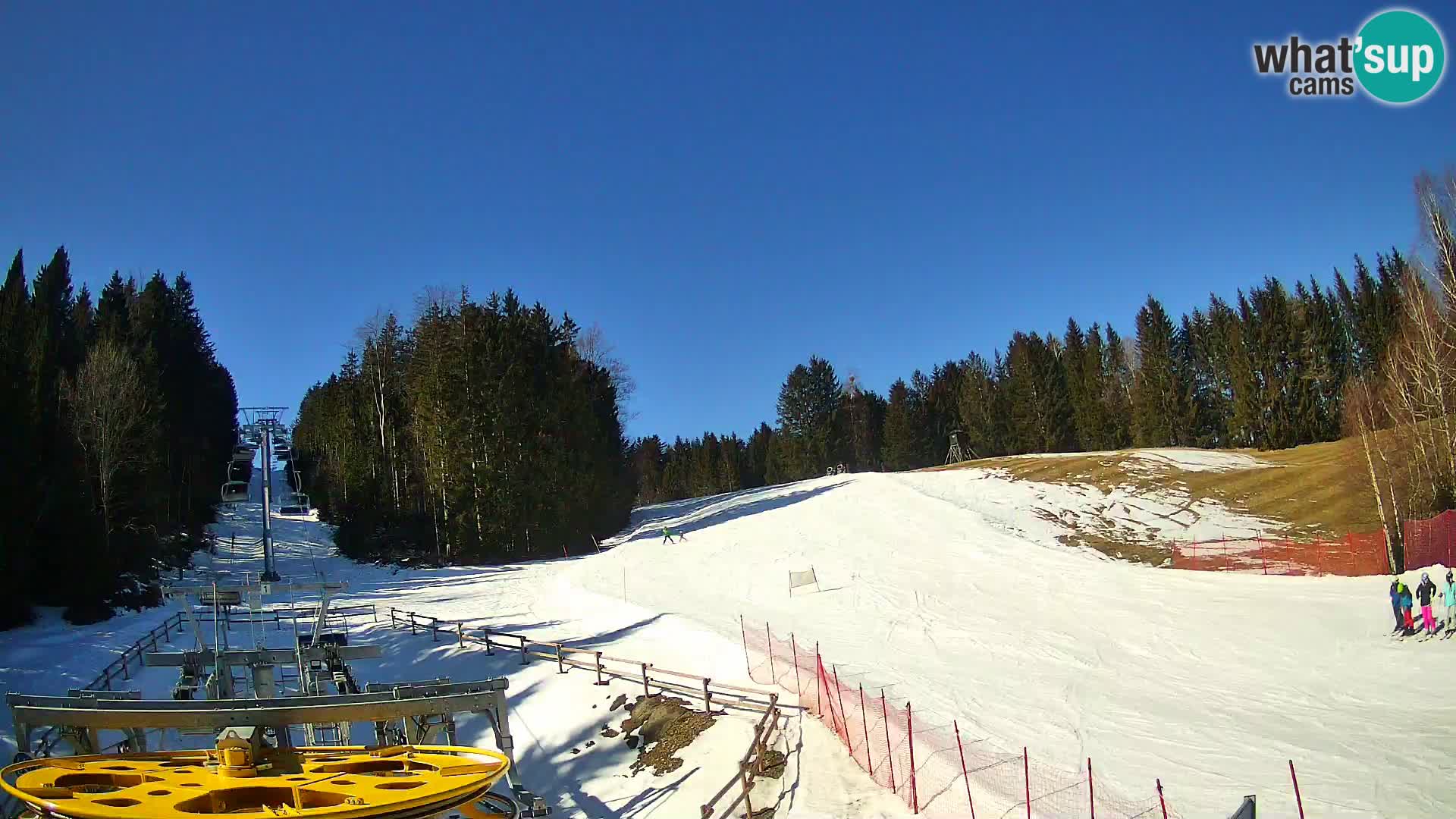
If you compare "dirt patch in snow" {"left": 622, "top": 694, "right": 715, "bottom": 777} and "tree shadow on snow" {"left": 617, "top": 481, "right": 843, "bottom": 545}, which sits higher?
"tree shadow on snow" {"left": 617, "top": 481, "right": 843, "bottom": 545}

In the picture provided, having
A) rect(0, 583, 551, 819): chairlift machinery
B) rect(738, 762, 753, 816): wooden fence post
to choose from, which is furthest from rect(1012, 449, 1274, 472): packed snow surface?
rect(0, 583, 551, 819): chairlift machinery

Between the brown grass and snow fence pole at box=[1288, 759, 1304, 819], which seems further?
the brown grass

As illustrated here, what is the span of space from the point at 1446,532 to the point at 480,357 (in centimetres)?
4376

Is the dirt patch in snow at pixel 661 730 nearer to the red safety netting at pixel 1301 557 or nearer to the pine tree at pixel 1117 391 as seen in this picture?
the red safety netting at pixel 1301 557

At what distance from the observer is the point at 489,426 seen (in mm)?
47531

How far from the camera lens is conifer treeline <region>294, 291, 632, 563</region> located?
46.5 metres

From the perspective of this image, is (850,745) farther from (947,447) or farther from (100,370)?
(947,447)

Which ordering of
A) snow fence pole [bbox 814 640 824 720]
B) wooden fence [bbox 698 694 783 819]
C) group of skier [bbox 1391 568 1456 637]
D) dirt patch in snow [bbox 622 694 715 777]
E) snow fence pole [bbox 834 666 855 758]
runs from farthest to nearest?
group of skier [bbox 1391 568 1456 637], dirt patch in snow [bbox 622 694 715 777], snow fence pole [bbox 814 640 824 720], snow fence pole [bbox 834 666 855 758], wooden fence [bbox 698 694 783 819]

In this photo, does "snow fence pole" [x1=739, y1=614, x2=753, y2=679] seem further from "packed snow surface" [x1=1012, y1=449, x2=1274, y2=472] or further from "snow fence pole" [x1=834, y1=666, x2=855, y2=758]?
"packed snow surface" [x1=1012, y1=449, x2=1274, y2=472]

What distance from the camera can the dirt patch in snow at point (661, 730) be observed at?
1711 cm

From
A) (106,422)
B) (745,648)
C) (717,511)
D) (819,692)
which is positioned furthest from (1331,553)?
(106,422)

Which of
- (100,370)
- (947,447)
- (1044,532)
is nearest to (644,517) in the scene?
(1044,532)

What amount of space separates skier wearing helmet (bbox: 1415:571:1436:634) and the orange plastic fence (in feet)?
21.0

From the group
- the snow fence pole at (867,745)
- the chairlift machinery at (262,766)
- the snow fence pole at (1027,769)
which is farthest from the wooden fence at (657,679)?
the chairlift machinery at (262,766)
